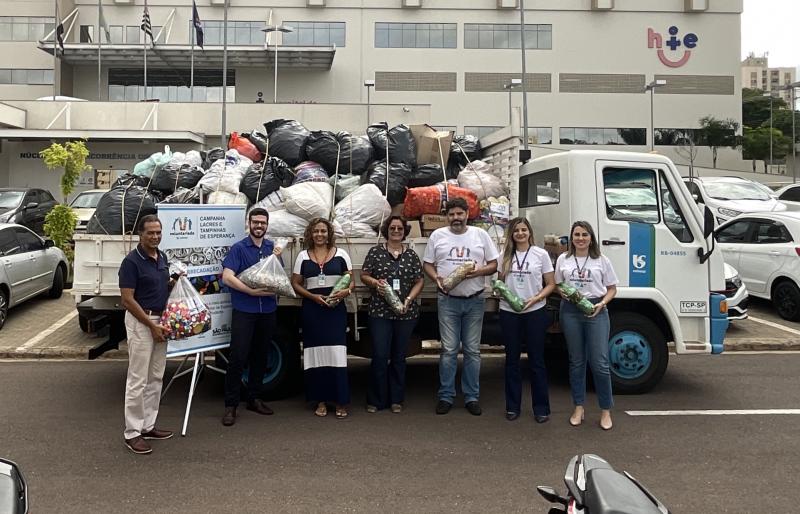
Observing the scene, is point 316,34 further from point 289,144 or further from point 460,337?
point 460,337

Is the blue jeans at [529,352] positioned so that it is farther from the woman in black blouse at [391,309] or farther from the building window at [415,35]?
the building window at [415,35]

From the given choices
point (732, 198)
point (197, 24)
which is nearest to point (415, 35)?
point (197, 24)

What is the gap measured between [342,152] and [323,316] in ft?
6.04

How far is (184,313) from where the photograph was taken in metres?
4.93

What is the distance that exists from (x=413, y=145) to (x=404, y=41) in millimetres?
41122

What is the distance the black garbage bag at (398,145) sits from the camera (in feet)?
21.4

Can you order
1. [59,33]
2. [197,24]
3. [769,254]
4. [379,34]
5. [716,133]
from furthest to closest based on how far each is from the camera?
[716,133] < [379,34] < [59,33] < [197,24] < [769,254]

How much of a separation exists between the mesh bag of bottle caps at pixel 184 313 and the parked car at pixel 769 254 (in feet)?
28.4

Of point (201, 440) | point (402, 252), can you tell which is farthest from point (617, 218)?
point (201, 440)

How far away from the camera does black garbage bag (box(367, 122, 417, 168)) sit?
6535 mm

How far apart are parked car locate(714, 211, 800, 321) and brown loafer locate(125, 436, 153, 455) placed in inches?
363

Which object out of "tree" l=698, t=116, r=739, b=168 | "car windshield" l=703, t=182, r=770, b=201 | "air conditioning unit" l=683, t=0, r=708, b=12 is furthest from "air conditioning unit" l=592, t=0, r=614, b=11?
"car windshield" l=703, t=182, r=770, b=201

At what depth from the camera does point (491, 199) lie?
6.30 m

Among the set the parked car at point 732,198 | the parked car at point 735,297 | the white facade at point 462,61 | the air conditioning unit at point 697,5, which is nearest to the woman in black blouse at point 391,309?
the parked car at point 735,297
